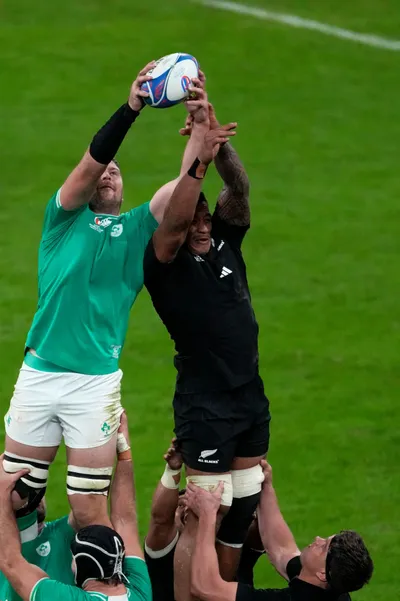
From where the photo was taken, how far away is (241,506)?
760cm

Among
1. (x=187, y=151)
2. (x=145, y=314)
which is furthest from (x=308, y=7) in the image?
(x=187, y=151)

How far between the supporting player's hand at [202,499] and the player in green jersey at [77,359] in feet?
1.53

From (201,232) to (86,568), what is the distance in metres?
1.89

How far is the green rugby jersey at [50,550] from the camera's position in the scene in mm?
7289

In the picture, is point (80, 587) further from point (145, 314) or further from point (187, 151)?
point (145, 314)

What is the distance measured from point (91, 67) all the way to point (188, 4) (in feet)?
9.95

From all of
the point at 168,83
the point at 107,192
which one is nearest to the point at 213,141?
the point at 168,83

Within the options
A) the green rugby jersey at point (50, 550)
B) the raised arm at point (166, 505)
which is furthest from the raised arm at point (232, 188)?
the green rugby jersey at point (50, 550)

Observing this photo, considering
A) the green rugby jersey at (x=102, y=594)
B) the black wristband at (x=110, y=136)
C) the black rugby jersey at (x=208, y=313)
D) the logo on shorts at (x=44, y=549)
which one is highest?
the black wristband at (x=110, y=136)

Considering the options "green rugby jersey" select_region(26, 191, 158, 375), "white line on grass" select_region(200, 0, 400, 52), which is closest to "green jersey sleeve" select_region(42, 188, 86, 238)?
"green rugby jersey" select_region(26, 191, 158, 375)

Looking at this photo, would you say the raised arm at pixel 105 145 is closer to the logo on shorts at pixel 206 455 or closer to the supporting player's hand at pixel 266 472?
the logo on shorts at pixel 206 455

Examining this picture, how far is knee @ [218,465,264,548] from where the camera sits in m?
7.57

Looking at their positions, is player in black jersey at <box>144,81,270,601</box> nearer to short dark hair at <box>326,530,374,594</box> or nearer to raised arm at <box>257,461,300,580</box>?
raised arm at <box>257,461,300,580</box>

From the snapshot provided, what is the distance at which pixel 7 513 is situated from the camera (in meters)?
7.02
